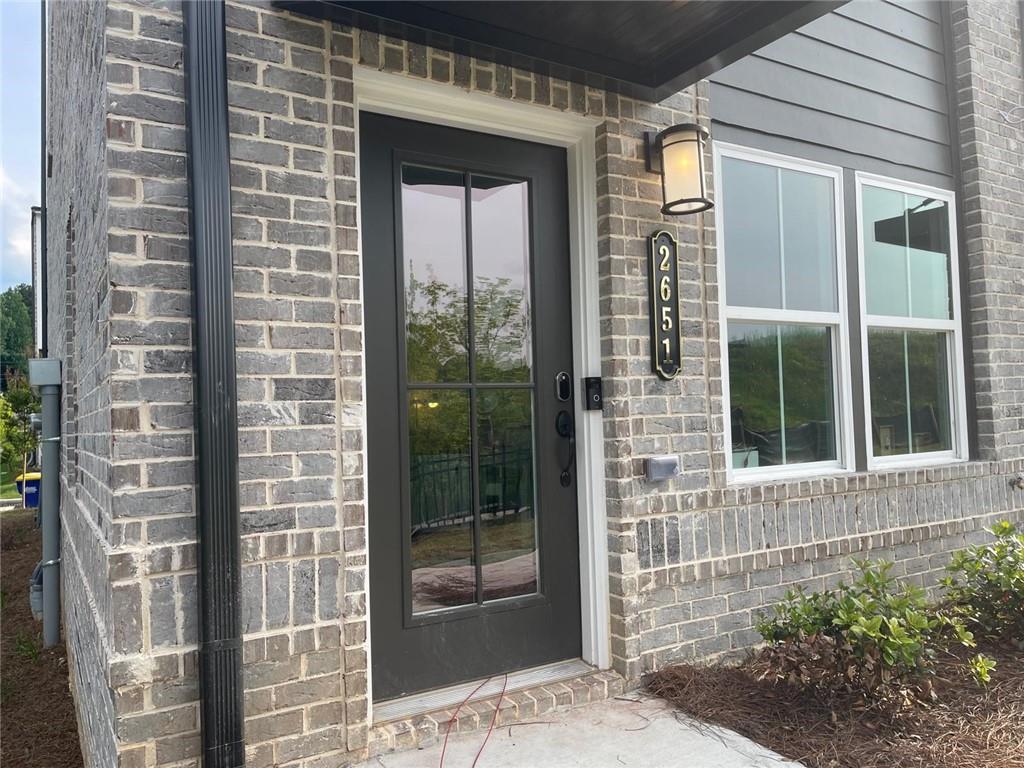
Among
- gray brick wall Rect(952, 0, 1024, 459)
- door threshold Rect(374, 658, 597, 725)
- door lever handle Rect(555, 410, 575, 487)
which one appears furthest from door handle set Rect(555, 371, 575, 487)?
gray brick wall Rect(952, 0, 1024, 459)

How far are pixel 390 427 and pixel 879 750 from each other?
6.67 ft

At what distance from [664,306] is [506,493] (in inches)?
42.2

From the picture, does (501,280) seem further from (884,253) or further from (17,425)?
(17,425)

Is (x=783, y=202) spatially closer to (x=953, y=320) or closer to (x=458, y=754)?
(x=953, y=320)

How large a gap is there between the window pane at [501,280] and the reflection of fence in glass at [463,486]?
341 mm

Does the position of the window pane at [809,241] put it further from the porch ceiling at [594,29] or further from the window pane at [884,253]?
the porch ceiling at [594,29]

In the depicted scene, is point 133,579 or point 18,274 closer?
point 133,579

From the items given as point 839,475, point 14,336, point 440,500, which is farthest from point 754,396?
point 14,336

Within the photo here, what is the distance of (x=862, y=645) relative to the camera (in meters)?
2.50

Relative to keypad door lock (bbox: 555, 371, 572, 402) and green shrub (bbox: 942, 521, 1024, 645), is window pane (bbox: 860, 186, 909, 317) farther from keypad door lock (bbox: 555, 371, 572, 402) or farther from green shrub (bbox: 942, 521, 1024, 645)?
keypad door lock (bbox: 555, 371, 572, 402)

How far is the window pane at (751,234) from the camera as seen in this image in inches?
138

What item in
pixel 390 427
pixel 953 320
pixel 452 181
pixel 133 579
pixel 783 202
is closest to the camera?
pixel 133 579

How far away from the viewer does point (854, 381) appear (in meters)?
3.90

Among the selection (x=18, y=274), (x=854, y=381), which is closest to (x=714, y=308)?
(x=854, y=381)
